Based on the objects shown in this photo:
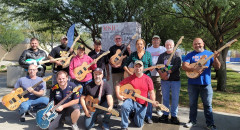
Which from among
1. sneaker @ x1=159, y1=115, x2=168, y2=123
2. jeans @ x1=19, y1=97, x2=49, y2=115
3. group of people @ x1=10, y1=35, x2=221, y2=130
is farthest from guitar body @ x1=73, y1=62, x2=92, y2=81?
sneaker @ x1=159, y1=115, x2=168, y2=123

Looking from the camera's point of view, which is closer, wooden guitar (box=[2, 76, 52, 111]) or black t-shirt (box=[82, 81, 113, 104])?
black t-shirt (box=[82, 81, 113, 104])

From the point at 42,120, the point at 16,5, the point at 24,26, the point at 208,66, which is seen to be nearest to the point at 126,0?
the point at 16,5

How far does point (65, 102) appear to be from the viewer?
3.65 metres

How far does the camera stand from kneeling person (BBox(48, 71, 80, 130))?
3559 millimetres

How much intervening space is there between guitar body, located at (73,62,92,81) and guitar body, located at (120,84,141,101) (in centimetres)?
111

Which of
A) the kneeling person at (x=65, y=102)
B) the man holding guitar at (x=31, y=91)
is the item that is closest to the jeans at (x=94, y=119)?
the kneeling person at (x=65, y=102)

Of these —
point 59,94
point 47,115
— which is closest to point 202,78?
point 59,94

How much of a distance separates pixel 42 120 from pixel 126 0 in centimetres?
671

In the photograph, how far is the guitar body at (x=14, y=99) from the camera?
154 inches

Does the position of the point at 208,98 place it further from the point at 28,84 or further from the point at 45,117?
the point at 28,84

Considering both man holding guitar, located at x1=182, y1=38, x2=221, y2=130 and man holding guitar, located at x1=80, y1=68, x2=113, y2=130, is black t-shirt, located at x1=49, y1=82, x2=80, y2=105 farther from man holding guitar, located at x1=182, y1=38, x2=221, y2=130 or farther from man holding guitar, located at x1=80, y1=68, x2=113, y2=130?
man holding guitar, located at x1=182, y1=38, x2=221, y2=130

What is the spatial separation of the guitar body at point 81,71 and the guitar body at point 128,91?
111cm

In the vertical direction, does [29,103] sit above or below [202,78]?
below

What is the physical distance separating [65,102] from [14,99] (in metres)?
1.24
